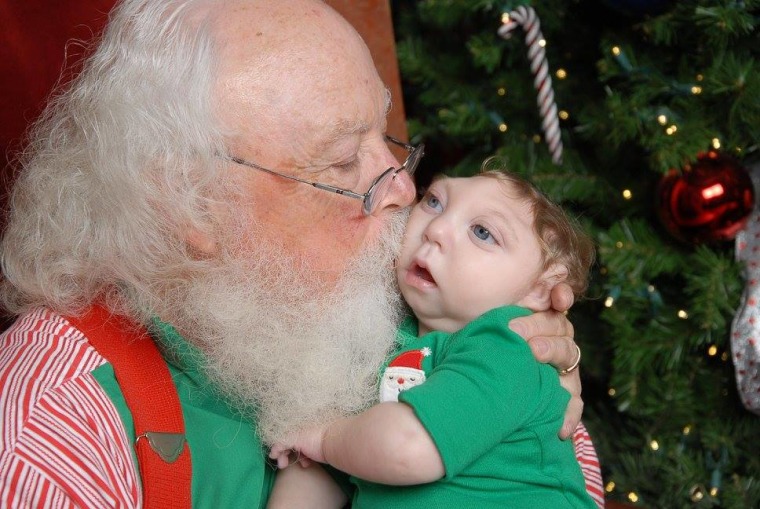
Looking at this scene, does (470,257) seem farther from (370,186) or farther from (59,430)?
(59,430)

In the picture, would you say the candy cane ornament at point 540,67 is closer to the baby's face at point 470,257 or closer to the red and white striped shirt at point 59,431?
the baby's face at point 470,257

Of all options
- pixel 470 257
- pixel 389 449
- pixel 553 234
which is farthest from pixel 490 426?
pixel 553 234

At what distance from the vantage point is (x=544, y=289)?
1.55 metres

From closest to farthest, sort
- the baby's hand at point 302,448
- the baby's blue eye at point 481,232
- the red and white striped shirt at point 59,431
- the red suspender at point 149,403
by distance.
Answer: the red and white striped shirt at point 59,431
the red suspender at point 149,403
the baby's hand at point 302,448
the baby's blue eye at point 481,232

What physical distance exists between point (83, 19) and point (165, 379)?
0.99 meters

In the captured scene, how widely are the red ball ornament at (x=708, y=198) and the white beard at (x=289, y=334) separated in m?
0.90

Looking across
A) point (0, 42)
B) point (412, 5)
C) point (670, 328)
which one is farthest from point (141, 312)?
point (412, 5)

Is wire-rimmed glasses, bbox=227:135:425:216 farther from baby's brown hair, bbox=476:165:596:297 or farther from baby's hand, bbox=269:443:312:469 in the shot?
baby's hand, bbox=269:443:312:469

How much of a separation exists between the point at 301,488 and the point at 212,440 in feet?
0.63

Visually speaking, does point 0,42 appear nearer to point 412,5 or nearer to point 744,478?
point 412,5

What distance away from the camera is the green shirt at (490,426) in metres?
1.24

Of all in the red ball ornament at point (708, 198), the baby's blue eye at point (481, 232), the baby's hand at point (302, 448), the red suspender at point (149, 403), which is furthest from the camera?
the red ball ornament at point (708, 198)

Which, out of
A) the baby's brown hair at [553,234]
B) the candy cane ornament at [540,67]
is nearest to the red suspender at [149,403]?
the baby's brown hair at [553,234]

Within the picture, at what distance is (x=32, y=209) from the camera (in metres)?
1.52
